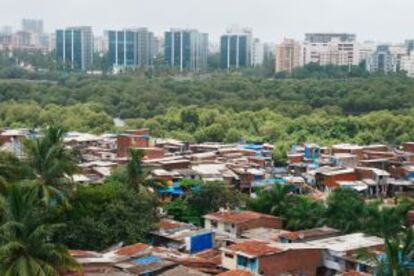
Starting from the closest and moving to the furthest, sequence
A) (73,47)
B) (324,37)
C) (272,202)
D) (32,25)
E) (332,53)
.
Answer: (272,202) → (332,53) → (73,47) → (324,37) → (32,25)

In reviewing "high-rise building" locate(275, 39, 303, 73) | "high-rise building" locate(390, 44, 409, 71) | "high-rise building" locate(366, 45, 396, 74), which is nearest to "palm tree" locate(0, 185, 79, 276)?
"high-rise building" locate(275, 39, 303, 73)

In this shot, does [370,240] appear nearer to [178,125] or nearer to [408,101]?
[178,125]

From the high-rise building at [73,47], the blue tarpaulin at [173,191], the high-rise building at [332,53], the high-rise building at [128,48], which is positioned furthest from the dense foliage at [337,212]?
the high-rise building at [128,48]

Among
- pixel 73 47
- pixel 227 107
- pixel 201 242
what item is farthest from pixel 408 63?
pixel 201 242

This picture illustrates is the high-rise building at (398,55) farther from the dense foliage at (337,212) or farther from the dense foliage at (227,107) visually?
the dense foliage at (337,212)

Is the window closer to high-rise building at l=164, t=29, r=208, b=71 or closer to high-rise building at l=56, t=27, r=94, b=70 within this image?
high-rise building at l=56, t=27, r=94, b=70

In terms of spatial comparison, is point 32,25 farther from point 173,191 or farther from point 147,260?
point 147,260

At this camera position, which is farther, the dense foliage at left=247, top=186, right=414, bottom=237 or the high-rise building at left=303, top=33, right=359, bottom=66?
the high-rise building at left=303, top=33, right=359, bottom=66
